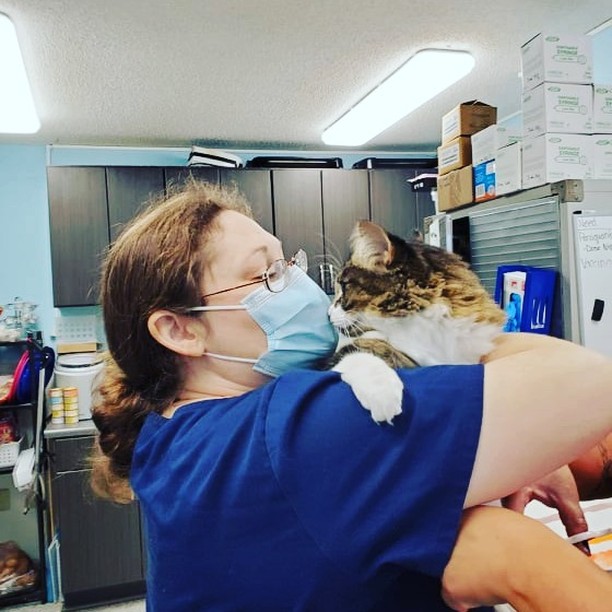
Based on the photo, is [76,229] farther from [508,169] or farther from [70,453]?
[508,169]

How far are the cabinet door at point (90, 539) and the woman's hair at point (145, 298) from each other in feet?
8.10

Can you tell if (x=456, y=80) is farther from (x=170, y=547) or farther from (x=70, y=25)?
(x=170, y=547)

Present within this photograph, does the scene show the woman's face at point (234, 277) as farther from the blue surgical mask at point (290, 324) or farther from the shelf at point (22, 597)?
the shelf at point (22, 597)

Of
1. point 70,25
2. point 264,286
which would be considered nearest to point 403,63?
point 70,25

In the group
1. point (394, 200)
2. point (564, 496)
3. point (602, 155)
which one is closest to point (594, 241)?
point (602, 155)

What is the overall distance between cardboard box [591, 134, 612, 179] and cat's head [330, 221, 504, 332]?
0.83 metres

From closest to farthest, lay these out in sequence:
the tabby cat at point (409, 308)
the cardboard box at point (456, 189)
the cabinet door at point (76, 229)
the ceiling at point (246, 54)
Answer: the tabby cat at point (409, 308), the cardboard box at point (456, 189), the ceiling at point (246, 54), the cabinet door at point (76, 229)

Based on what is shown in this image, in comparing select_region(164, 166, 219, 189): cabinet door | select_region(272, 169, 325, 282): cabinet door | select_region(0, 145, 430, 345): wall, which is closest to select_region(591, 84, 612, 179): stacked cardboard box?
select_region(272, 169, 325, 282): cabinet door

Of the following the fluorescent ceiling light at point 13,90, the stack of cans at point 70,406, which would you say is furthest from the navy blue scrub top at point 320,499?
the stack of cans at point 70,406

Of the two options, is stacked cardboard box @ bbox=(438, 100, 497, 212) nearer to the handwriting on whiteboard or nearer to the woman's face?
the handwriting on whiteboard

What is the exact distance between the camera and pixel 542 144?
1.65 meters

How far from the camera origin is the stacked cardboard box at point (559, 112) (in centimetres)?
165

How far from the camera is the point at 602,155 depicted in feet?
5.61

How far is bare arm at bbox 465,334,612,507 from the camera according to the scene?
592 millimetres
